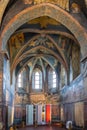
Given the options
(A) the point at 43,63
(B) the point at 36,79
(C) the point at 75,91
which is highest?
(A) the point at 43,63

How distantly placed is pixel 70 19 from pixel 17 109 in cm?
1521

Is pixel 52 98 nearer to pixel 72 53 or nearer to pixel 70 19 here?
pixel 72 53

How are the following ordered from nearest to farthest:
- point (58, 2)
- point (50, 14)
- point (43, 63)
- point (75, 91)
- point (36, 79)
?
1. point (58, 2)
2. point (50, 14)
3. point (75, 91)
4. point (43, 63)
5. point (36, 79)

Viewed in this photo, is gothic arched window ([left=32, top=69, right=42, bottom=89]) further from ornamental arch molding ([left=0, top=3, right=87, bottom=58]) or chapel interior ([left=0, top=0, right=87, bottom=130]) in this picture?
ornamental arch molding ([left=0, top=3, right=87, bottom=58])

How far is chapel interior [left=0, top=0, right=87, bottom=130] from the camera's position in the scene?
15.9m

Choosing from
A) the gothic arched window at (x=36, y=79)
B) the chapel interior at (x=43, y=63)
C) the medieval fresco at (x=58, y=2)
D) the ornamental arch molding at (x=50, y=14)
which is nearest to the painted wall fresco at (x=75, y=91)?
the chapel interior at (x=43, y=63)

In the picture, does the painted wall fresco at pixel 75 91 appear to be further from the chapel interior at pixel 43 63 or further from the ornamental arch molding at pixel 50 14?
the ornamental arch molding at pixel 50 14

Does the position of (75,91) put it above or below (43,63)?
below

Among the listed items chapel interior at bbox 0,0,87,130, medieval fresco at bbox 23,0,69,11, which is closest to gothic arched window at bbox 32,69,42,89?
chapel interior at bbox 0,0,87,130

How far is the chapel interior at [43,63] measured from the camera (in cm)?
1594

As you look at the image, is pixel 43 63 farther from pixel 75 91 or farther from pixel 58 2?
pixel 58 2

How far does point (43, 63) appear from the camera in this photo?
A: 100 feet

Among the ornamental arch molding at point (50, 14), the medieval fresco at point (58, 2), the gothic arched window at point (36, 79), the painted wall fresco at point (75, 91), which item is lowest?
the painted wall fresco at point (75, 91)

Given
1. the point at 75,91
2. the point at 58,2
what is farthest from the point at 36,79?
the point at 58,2
